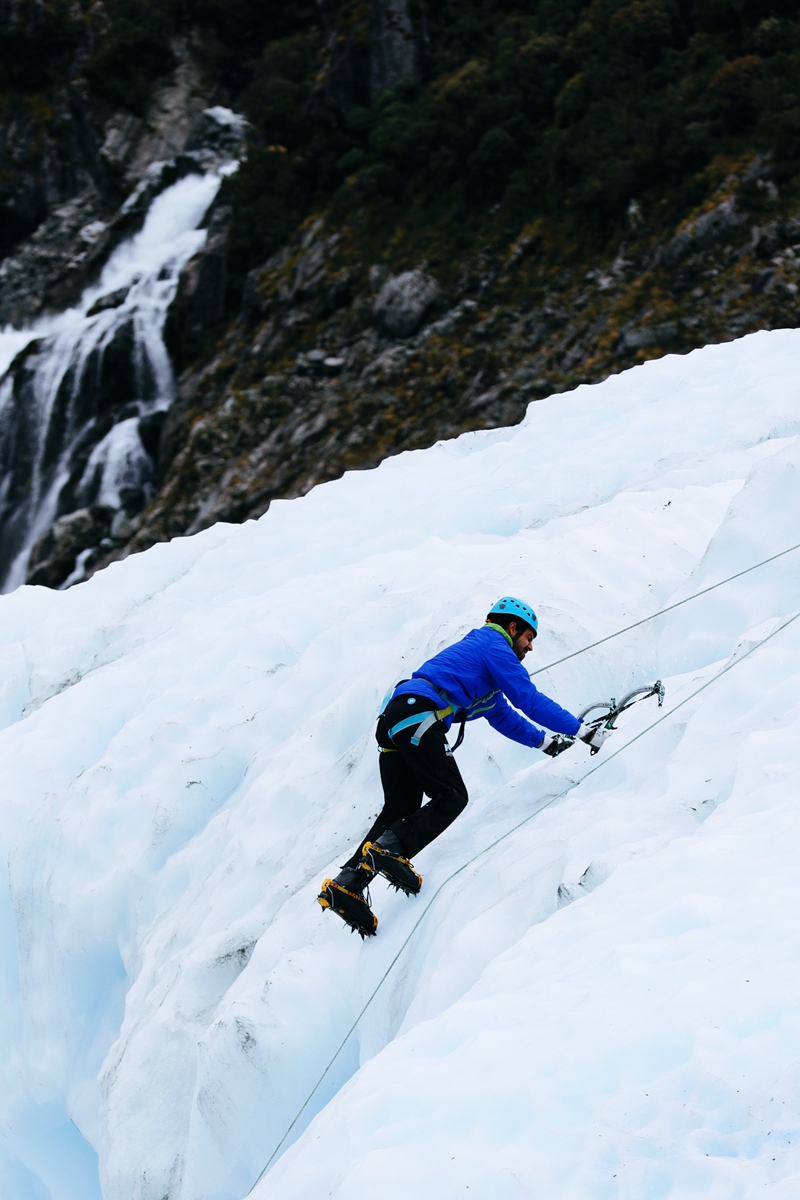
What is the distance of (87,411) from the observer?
29.1 metres

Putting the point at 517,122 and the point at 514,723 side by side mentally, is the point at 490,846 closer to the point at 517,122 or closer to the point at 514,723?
the point at 514,723

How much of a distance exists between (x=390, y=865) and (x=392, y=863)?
0.04 ft

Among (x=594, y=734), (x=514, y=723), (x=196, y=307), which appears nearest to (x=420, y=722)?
(x=514, y=723)

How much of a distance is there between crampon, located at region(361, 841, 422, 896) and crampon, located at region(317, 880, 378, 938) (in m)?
0.15

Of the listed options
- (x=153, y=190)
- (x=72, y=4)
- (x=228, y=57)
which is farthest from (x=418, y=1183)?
(x=72, y=4)

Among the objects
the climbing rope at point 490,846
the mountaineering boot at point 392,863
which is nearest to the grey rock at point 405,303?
the climbing rope at point 490,846

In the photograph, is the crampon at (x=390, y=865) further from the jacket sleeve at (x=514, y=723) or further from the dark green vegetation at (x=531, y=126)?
the dark green vegetation at (x=531, y=126)

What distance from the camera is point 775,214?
20438 millimetres

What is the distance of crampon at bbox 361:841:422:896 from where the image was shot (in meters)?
4.40

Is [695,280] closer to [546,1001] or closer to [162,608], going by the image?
[162,608]

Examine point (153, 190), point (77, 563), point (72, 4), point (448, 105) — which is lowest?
point (77, 563)

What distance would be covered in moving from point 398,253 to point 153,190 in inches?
536

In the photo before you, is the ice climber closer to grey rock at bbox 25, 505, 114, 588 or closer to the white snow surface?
the white snow surface

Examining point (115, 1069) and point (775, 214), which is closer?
point (115, 1069)
